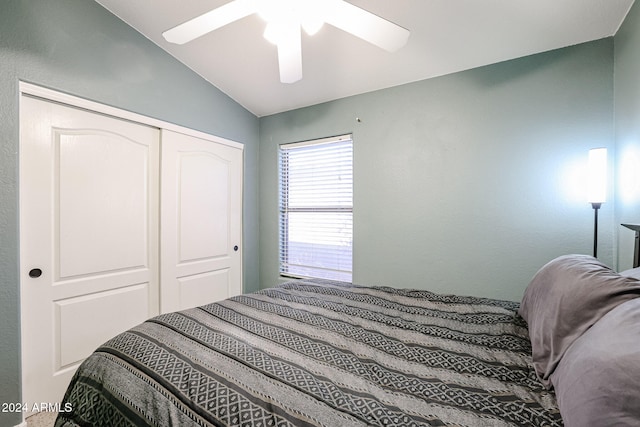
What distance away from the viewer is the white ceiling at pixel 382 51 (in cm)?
176

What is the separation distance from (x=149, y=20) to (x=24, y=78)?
36.9 inches

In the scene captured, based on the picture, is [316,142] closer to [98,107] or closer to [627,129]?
[98,107]

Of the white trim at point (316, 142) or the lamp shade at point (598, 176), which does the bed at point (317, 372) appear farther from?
the white trim at point (316, 142)

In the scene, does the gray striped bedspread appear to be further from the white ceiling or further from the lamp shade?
the white ceiling

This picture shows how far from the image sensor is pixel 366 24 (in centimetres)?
134

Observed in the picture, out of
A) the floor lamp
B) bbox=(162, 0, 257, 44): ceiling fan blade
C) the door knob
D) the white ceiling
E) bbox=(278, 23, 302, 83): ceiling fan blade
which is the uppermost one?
the white ceiling

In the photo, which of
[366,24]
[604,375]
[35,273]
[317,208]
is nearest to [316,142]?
[317,208]

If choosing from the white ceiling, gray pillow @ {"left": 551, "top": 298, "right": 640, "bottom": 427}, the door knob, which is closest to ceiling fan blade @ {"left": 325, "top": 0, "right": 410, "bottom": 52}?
the white ceiling

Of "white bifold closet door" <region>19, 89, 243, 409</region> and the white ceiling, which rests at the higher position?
the white ceiling

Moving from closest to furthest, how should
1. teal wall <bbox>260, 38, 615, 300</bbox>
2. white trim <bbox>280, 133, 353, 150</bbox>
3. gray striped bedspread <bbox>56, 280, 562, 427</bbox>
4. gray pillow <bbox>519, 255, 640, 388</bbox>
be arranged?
gray striped bedspread <bbox>56, 280, 562, 427</bbox> < gray pillow <bbox>519, 255, 640, 388</bbox> < teal wall <bbox>260, 38, 615, 300</bbox> < white trim <bbox>280, 133, 353, 150</bbox>

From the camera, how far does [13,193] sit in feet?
5.51

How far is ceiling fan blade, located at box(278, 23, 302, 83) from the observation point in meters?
1.46

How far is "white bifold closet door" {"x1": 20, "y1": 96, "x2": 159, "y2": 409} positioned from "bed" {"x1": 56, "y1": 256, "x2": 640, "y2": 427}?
1197 millimetres

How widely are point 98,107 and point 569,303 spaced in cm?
293
